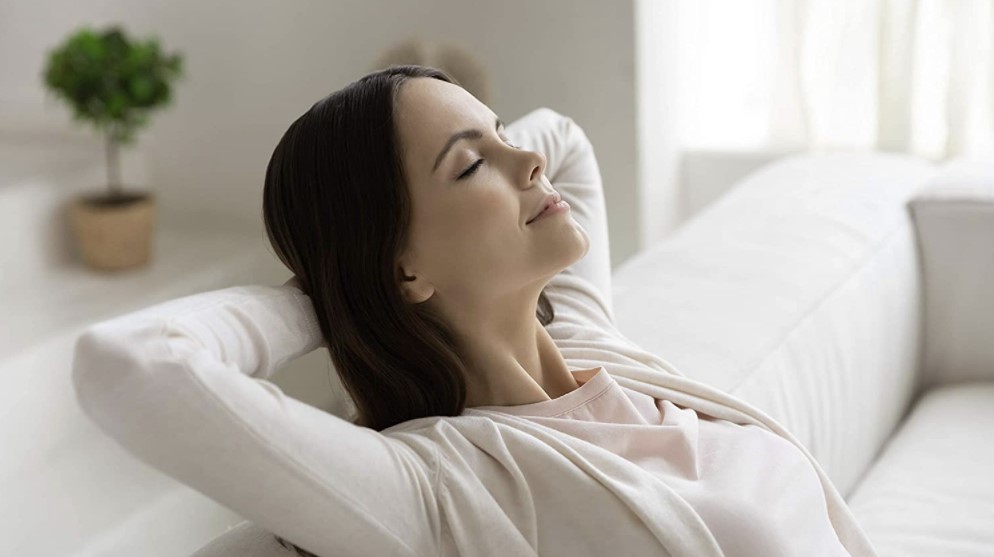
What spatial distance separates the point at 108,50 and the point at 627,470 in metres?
2.22

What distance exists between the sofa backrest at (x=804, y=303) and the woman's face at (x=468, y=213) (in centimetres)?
47

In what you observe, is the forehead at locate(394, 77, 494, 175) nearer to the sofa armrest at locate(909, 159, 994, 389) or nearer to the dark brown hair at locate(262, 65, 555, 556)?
the dark brown hair at locate(262, 65, 555, 556)

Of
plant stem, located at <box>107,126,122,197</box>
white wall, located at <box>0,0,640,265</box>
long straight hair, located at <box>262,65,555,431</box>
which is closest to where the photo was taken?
long straight hair, located at <box>262,65,555,431</box>

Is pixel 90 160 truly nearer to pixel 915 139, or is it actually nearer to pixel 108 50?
pixel 108 50

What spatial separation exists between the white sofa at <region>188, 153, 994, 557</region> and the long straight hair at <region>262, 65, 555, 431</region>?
0.51 metres

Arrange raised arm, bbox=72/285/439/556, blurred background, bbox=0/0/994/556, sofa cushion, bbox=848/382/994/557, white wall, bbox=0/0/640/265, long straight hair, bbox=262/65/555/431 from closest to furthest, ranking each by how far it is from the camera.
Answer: raised arm, bbox=72/285/439/556, long straight hair, bbox=262/65/555/431, sofa cushion, bbox=848/382/994/557, blurred background, bbox=0/0/994/556, white wall, bbox=0/0/640/265

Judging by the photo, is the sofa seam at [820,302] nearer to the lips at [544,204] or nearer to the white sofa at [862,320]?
the white sofa at [862,320]

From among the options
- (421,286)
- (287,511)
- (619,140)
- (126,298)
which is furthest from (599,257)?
(126,298)

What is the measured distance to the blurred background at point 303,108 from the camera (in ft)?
8.14

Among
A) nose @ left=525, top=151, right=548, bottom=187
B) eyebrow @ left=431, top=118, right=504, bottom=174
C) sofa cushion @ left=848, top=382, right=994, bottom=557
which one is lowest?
sofa cushion @ left=848, top=382, right=994, bottom=557

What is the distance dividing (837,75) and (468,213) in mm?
1791

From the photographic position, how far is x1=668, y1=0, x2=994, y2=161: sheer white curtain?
2531mm

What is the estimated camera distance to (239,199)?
3166mm

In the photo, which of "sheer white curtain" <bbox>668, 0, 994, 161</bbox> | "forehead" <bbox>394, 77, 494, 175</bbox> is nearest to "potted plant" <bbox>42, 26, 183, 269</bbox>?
"sheer white curtain" <bbox>668, 0, 994, 161</bbox>
